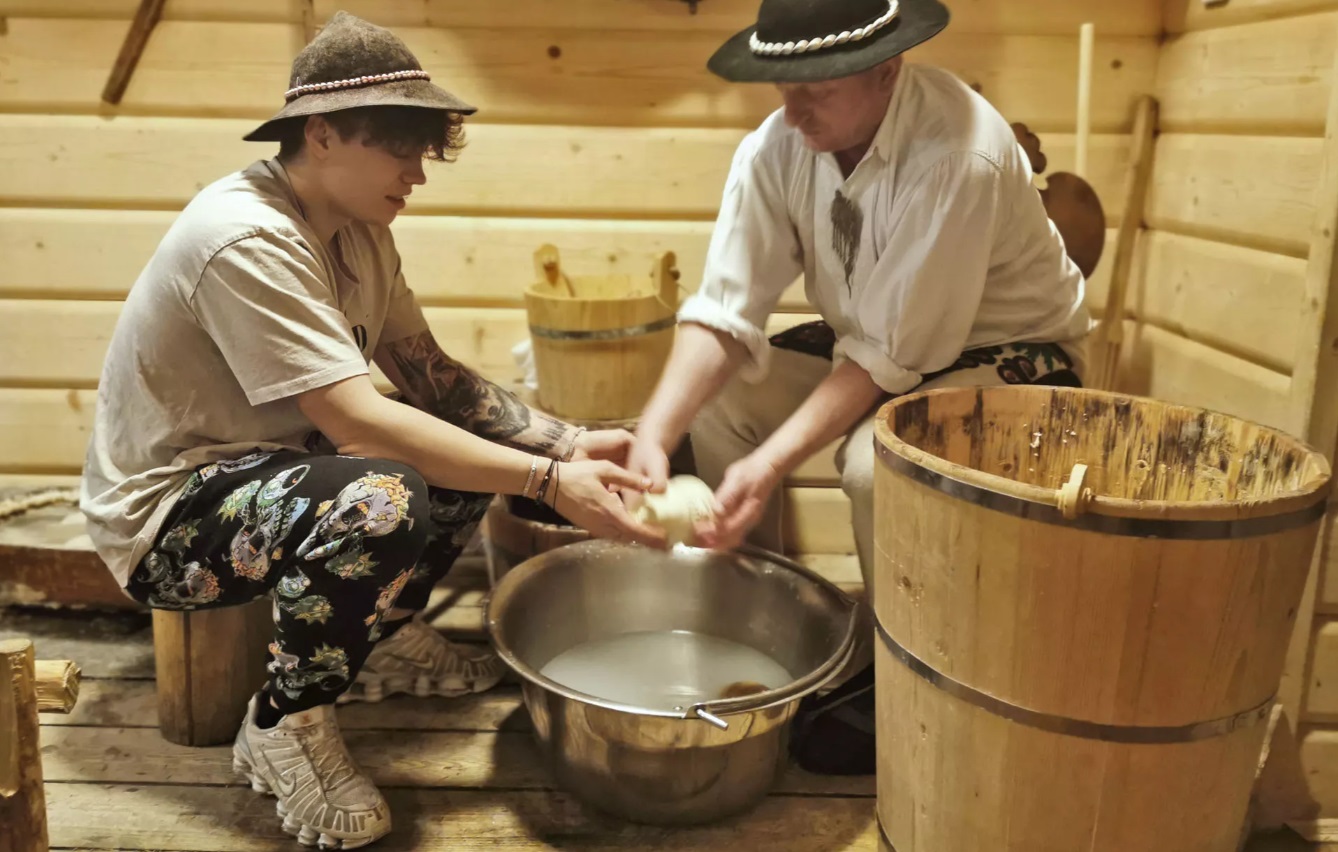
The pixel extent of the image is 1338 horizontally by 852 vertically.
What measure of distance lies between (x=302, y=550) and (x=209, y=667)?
449 mm

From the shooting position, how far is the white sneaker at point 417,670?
6.27 feet

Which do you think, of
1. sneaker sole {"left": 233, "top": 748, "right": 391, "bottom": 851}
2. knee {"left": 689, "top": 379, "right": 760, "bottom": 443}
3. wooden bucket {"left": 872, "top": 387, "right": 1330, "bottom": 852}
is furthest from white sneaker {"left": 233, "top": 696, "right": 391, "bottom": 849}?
knee {"left": 689, "top": 379, "right": 760, "bottom": 443}

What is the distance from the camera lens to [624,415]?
7.29 ft

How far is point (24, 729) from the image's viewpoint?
108 centimetres

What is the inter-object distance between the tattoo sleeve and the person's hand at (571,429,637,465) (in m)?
0.05

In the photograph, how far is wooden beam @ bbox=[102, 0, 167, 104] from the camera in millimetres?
2271

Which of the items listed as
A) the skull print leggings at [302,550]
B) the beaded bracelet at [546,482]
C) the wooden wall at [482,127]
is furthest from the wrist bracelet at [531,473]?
the wooden wall at [482,127]

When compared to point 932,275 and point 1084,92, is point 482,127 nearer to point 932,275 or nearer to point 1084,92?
point 932,275

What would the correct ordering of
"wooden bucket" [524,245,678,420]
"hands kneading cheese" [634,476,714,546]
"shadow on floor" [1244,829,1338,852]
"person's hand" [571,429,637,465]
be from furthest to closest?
"wooden bucket" [524,245,678,420]
"person's hand" [571,429,637,465]
"hands kneading cheese" [634,476,714,546]
"shadow on floor" [1244,829,1338,852]

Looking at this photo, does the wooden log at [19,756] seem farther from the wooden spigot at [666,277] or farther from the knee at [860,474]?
the wooden spigot at [666,277]

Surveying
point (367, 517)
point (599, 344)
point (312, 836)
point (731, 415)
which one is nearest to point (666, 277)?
point (599, 344)

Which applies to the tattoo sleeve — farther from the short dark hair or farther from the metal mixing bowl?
the short dark hair

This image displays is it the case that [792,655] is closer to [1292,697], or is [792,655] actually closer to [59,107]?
[1292,697]

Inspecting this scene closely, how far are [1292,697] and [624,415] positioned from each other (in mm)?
1342
